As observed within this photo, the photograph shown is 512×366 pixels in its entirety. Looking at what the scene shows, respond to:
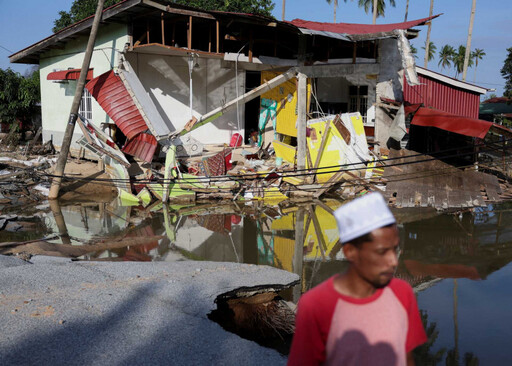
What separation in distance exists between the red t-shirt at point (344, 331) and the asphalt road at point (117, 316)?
2.24 m

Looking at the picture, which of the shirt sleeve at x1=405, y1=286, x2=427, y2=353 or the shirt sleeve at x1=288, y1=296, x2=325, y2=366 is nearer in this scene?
the shirt sleeve at x1=288, y1=296, x2=325, y2=366

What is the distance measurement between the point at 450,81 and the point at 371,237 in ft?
61.3

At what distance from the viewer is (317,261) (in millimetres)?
8367

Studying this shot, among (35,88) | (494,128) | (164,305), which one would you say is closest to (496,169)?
(494,128)

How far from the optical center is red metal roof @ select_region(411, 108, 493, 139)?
468 inches

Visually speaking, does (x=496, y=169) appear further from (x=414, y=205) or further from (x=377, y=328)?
(x=377, y=328)

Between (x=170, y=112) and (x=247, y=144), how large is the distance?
3632mm

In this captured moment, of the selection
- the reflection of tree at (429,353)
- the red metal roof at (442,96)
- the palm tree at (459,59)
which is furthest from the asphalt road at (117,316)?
the palm tree at (459,59)

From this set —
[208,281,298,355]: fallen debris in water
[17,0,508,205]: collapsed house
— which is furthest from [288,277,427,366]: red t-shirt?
[17,0,508,205]: collapsed house

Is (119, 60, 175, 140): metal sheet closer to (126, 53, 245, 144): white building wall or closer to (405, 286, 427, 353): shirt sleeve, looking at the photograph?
(126, 53, 245, 144): white building wall

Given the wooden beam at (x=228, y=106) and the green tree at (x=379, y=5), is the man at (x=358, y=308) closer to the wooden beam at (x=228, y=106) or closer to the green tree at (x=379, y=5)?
the wooden beam at (x=228, y=106)

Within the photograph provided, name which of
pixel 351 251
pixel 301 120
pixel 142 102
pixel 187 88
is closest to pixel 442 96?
pixel 301 120

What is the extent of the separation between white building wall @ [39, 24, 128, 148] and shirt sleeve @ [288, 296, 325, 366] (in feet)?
48.8

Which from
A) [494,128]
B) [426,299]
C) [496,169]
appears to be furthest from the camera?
[496,169]
